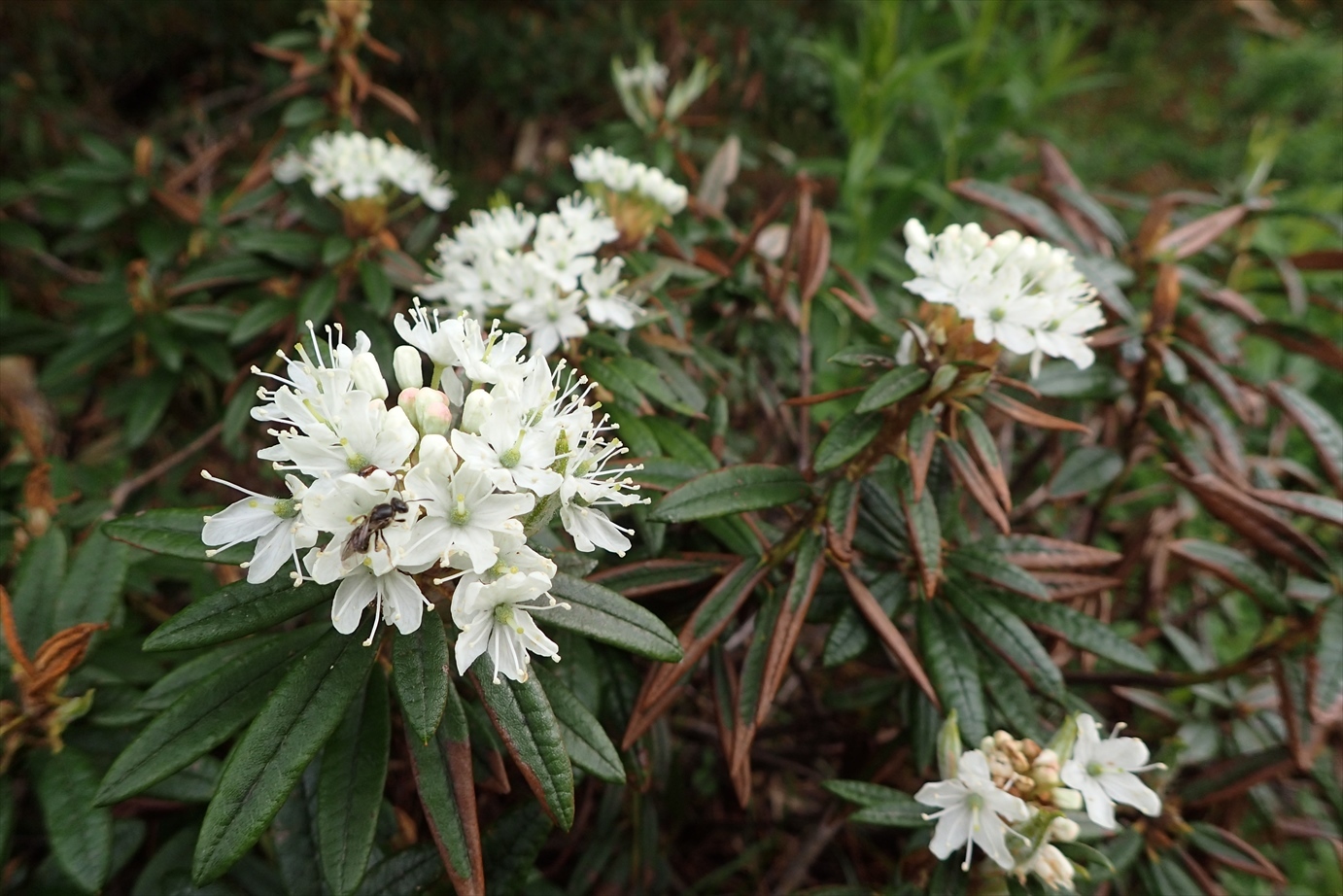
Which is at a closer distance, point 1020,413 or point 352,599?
point 352,599

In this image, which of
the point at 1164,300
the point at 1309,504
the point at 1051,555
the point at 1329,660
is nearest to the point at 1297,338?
the point at 1164,300

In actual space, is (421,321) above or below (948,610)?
above

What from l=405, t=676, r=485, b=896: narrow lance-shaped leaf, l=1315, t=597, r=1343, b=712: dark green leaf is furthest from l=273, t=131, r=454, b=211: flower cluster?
l=1315, t=597, r=1343, b=712: dark green leaf

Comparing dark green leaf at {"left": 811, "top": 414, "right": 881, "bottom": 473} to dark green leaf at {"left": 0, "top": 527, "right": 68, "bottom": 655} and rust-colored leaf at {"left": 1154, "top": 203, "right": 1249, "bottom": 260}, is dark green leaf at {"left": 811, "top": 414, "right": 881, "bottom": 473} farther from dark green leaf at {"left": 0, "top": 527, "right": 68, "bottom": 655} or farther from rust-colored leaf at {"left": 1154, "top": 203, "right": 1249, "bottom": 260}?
dark green leaf at {"left": 0, "top": 527, "right": 68, "bottom": 655}

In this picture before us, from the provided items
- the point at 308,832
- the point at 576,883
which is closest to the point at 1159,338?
the point at 576,883

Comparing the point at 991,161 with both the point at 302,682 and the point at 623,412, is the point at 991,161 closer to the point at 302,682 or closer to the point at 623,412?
the point at 623,412

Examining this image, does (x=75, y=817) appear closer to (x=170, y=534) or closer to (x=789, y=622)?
(x=170, y=534)

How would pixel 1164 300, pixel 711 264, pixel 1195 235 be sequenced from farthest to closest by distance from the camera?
pixel 1195 235
pixel 711 264
pixel 1164 300

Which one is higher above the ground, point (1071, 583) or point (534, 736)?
point (534, 736)
